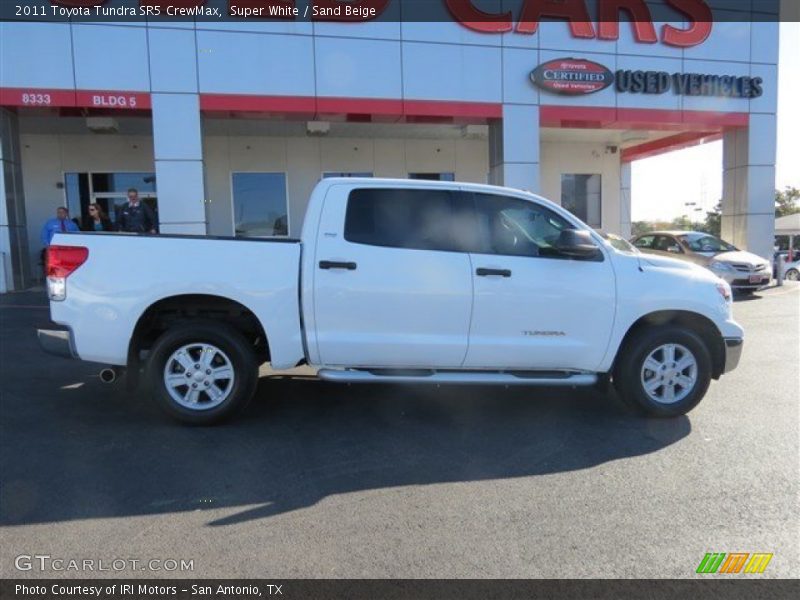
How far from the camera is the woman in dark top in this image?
43.4ft

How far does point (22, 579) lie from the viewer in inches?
107

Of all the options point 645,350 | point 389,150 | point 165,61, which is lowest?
point 645,350

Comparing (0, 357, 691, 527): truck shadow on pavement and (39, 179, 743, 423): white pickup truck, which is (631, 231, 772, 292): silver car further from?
(0, 357, 691, 527): truck shadow on pavement

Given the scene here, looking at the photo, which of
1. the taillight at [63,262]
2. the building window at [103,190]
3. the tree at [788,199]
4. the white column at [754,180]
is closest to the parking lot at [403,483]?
the taillight at [63,262]

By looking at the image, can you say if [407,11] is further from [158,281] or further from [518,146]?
[158,281]

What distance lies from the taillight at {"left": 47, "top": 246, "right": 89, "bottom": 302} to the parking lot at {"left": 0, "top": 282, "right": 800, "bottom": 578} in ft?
3.76

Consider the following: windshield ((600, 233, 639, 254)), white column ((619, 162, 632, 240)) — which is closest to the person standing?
windshield ((600, 233, 639, 254))

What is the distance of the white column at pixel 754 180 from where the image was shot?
16.4 meters

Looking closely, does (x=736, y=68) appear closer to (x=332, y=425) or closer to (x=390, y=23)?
(x=390, y=23)

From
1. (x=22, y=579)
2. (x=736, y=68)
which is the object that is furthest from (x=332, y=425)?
(x=736, y=68)

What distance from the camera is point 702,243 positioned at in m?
14.7

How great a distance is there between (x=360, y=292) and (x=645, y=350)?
241 cm

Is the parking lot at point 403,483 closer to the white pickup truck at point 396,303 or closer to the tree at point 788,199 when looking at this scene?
the white pickup truck at point 396,303

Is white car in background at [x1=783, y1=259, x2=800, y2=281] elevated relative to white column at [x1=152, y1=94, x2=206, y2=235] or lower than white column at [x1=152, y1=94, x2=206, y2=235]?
lower
